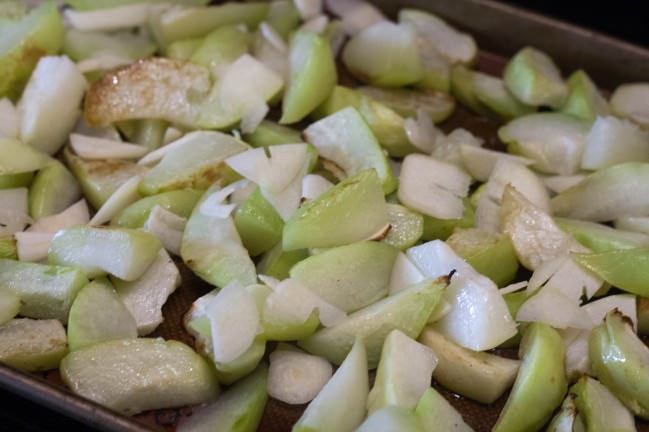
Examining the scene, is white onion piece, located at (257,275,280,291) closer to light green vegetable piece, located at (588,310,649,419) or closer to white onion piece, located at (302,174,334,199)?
white onion piece, located at (302,174,334,199)

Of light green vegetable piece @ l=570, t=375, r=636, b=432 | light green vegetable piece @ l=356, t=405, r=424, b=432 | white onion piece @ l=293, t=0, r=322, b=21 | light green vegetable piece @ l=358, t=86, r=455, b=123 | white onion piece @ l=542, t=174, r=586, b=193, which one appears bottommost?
light green vegetable piece @ l=570, t=375, r=636, b=432

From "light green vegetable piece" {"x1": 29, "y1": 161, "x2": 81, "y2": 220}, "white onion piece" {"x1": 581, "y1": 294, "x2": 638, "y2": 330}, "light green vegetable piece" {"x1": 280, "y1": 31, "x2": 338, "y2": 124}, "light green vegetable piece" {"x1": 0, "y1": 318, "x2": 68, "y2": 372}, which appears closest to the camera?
"light green vegetable piece" {"x1": 0, "y1": 318, "x2": 68, "y2": 372}

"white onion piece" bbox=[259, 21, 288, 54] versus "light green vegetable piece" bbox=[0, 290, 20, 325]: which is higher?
"white onion piece" bbox=[259, 21, 288, 54]

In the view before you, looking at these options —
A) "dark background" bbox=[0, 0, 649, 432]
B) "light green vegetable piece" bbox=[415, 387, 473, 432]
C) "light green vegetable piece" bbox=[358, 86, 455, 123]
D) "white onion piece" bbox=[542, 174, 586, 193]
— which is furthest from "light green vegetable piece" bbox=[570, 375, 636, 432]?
"dark background" bbox=[0, 0, 649, 432]

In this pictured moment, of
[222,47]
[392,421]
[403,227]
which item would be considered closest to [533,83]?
[403,227]

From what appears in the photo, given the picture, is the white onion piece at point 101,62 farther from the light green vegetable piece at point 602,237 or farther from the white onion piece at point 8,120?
the light green vegetable piece at point 602,237

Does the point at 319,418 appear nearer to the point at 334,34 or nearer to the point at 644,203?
the point at 644,203
